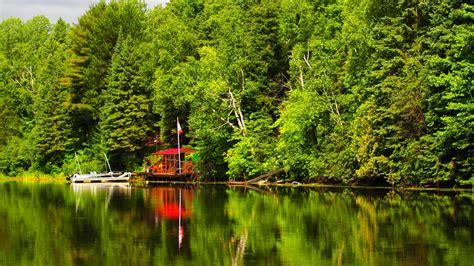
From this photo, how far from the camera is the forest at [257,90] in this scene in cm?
3831

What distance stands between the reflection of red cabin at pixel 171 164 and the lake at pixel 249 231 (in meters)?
21.4

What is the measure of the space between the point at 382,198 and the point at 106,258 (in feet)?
64.9

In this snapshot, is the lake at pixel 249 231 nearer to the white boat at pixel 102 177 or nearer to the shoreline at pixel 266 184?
the shoreline at pixel 266 184

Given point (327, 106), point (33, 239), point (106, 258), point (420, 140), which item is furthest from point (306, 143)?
point (106, 258)

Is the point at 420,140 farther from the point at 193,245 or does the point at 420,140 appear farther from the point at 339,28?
the point at 193,245

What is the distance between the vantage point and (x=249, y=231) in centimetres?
2380

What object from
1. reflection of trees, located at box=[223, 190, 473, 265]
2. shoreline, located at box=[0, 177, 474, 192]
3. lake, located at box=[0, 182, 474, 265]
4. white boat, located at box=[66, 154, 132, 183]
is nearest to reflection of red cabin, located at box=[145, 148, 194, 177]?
shoreline, located at box=[0, 177, 474, 192]

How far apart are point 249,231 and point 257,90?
3180 cm

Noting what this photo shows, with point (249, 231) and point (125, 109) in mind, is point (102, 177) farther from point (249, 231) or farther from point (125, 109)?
point (249, 231)

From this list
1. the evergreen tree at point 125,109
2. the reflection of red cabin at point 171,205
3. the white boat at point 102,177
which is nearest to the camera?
the reflection of red cabin at point 171,205

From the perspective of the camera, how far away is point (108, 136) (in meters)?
67.8

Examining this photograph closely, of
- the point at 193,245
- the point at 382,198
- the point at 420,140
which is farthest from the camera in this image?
the point at 420,140

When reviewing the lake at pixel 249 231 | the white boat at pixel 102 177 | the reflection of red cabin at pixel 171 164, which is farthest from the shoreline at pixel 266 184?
the white boat at pixel 102 177

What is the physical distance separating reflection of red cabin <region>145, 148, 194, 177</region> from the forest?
1454mm
